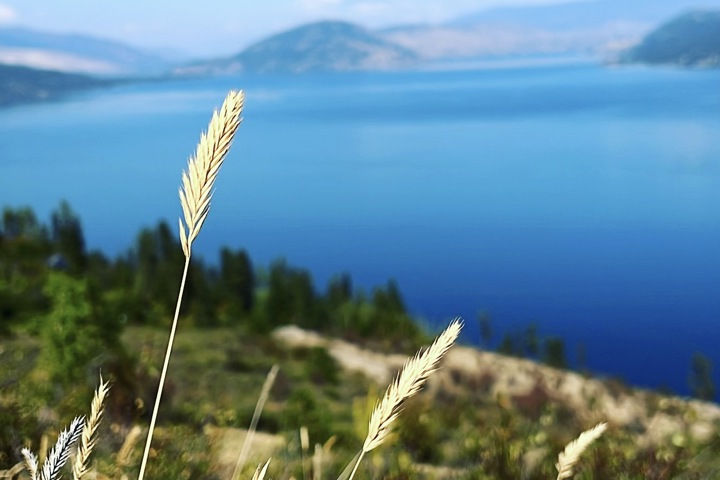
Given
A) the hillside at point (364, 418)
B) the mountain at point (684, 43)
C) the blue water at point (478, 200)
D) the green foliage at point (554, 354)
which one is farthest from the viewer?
the mountain at point (684, 43)

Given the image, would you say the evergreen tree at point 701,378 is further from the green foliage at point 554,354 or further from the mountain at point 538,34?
the mountain at point 538,34

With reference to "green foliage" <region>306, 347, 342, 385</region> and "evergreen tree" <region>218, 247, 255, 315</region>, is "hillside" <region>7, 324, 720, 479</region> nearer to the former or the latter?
"green foliage" <region>306, 347, 342, 385</region>

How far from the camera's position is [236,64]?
112188 millimetres

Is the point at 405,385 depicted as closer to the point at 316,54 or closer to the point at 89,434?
the point at 89,434

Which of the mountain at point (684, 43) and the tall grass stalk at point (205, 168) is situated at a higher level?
the mountain at point (684, 43)

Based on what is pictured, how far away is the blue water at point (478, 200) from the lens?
23.0 m

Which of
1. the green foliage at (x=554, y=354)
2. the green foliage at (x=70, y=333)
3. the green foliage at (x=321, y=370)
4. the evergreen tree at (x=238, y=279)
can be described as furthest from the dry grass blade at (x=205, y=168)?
the evergreen tree at (x=238, y=279)

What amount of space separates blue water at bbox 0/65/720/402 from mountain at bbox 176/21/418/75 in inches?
2031

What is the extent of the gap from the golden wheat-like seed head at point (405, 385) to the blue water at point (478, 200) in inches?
412

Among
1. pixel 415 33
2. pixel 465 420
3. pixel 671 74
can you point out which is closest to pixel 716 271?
pixel 465 420

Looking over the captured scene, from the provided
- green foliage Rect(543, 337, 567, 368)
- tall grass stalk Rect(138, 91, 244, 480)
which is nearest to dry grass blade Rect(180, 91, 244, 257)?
tall grass stalk Rect(138, 91, 244, 480)

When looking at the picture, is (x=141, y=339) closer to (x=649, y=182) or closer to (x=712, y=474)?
(x=712, y=474)

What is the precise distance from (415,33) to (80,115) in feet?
281

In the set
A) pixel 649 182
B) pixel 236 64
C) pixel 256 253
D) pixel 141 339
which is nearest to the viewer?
pixel 141 339
